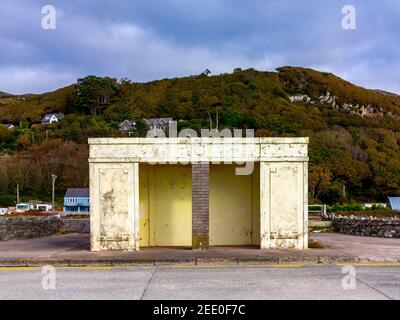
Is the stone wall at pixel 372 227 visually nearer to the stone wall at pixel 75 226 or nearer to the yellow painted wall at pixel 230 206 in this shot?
the yellow painted wall at pixel 230 206

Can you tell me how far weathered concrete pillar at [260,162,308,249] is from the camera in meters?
14.2

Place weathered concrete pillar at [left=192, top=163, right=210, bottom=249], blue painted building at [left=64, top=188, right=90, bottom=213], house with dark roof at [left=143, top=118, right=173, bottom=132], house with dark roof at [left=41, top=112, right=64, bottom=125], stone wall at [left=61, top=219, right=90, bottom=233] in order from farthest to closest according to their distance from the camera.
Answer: house with dark roof at [left=41, top=112, right=64, bottom=125] → house with dark roof at [left=143, top=118, right=173, bottom=132] → blue painted building at [left=64, top=188, right=90, bottom=213] → stone wall at [left=61, top=219, right=90, bottom=233] → weathered concrete pillar at [left=192, top=163, right=210, bottom=249]

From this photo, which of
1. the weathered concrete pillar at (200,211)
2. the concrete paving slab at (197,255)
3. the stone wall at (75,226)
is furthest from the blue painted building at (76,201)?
the weathered concrete pillar at (200,211)

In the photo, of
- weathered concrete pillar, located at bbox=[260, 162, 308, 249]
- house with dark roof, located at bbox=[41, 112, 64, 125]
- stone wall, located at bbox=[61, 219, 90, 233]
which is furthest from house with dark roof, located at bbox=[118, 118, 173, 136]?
weathered concrete pillar, located at bbox=[260, 162, 308, 249]

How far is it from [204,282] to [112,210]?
4.83 meters

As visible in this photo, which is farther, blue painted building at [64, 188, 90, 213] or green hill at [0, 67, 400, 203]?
green hill at [0, 67, 400, 203]

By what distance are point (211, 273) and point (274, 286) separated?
2015 mm

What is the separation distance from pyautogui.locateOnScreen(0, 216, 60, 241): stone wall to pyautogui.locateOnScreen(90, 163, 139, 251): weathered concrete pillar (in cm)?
661

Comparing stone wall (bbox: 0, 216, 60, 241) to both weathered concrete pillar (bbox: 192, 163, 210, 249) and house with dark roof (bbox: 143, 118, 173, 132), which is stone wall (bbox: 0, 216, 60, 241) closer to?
weathered concrete pillar (bbox: 192, 163, 210, 249)

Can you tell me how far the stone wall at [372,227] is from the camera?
64.7 feet

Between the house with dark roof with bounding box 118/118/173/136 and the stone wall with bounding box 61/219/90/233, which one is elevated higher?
the house with dark roof with bounding box 118/118/173/136

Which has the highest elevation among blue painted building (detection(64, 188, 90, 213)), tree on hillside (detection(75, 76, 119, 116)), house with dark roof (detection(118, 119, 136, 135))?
tree on hillside (detection(75, 76, 119, 116))

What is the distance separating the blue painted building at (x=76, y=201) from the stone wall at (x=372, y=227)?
Answer: 1166 inches
